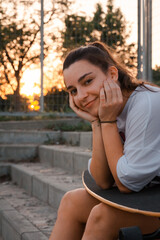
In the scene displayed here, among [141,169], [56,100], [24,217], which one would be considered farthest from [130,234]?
[56,100]

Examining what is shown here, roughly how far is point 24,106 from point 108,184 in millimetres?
4842

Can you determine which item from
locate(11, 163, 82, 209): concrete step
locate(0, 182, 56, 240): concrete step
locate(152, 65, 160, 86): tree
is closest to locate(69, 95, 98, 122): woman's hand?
locate(0, 182, 56, 240): concrete step

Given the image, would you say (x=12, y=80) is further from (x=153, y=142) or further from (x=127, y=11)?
(x=153, y=142)

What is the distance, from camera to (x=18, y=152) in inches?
230

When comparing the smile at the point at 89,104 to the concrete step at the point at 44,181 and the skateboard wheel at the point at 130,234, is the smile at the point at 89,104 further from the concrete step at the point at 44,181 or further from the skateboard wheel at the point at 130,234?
the concrete step at the point at 44,181

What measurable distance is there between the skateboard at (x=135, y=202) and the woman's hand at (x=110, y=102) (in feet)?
1.08

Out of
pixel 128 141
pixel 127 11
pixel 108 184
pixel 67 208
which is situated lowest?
pixel 67 208

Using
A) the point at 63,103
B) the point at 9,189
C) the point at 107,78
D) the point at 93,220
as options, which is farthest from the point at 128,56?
the point at 93,220

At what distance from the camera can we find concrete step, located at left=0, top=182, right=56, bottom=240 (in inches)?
113

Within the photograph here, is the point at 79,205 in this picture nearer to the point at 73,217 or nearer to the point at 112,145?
the point at 73,217

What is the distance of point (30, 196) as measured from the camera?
4.38m

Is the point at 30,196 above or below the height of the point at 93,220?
below

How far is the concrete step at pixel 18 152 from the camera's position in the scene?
5.83 meters

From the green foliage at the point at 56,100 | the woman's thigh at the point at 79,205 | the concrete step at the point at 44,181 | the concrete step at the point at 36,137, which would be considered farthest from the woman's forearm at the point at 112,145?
the green foliage at the point at 56,100
